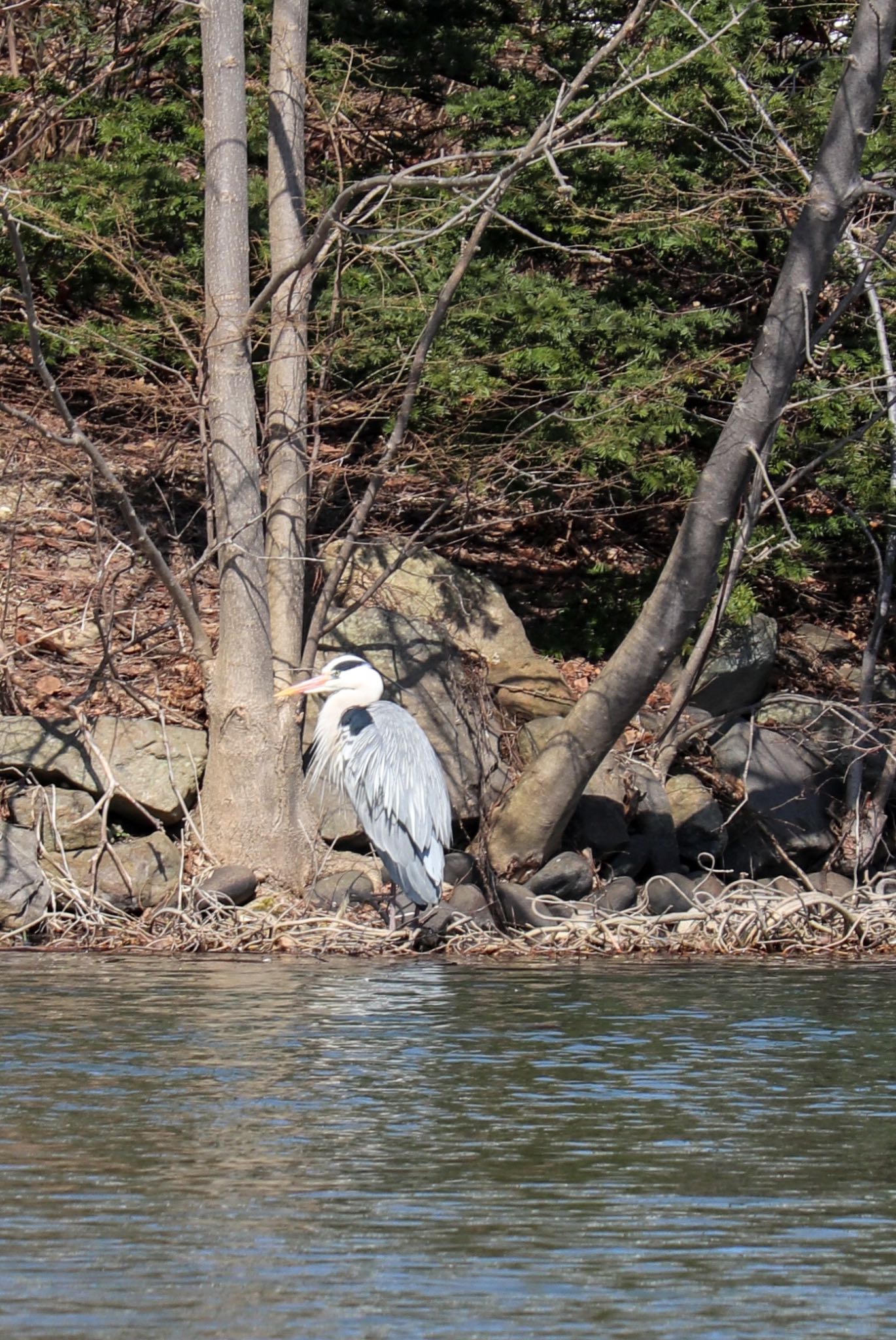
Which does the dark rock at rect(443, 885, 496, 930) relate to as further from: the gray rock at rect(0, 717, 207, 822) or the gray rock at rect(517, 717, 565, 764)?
the gray rock at rect(0, 717, 207, 822)

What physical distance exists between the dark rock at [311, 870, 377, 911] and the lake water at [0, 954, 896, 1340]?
2.65 meters

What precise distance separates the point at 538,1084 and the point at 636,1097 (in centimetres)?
45

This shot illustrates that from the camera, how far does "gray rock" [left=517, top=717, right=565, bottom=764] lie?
14.2 metres

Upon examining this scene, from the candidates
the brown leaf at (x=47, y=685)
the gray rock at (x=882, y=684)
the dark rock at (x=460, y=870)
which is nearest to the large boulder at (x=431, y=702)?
the dark rock at (x=460, y=870)

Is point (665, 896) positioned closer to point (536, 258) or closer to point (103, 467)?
point (103, 467)

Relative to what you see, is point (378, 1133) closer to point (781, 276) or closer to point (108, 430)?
point (781, 276)

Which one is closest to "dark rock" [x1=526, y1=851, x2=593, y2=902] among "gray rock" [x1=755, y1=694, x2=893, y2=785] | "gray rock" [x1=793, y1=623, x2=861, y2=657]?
"gray rock" [x1=755, y1=694, x2=893, y2=785]

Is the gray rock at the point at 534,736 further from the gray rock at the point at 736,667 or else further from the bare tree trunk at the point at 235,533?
the bare tree trunk at the point at 235,533

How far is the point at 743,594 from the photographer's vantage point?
15.0 m

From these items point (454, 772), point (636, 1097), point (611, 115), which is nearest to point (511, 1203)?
point (636, 1097)

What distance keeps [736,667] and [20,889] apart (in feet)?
21.3

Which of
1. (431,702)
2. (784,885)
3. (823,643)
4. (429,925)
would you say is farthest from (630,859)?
(823,643)

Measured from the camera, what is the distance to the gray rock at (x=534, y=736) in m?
14.2

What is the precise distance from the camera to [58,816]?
12672 mm
